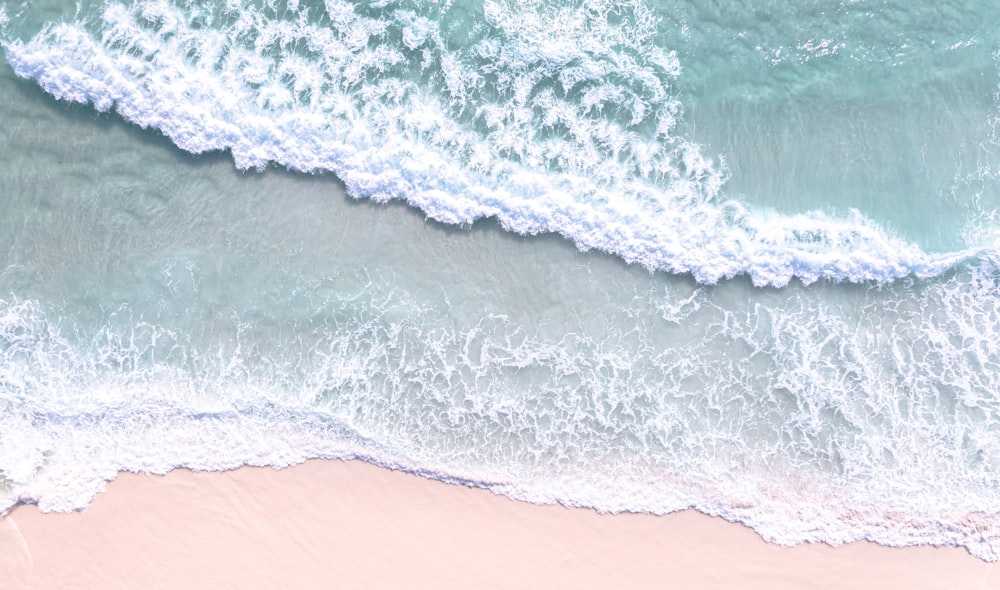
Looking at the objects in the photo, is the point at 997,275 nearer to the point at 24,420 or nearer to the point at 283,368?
the point at 283,368

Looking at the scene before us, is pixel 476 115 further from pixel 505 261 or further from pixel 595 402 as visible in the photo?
pixel 595 402

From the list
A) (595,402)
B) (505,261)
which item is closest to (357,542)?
(595,402)

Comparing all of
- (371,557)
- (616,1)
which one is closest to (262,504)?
(371,557)

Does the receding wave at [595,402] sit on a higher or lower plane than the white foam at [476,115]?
lower

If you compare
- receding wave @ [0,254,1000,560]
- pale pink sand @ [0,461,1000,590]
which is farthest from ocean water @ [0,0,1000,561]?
pale pink sand @ [0,461,1000,590]

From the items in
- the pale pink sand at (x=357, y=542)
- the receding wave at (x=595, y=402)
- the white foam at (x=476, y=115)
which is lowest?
the pale pink sand at (x=357, y=542)

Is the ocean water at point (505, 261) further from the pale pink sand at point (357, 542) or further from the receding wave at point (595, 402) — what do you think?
the pale pink sand at point (357, 542)

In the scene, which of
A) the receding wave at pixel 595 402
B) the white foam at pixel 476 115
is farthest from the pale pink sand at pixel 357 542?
the white foam at pixel 476 115

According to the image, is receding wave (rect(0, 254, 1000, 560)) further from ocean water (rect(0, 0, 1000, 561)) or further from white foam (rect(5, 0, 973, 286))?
white foam (rect(5, 0, 973, 286))
